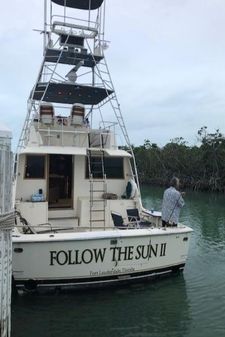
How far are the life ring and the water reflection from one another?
292cm

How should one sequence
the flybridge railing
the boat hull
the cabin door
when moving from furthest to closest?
the flybridge railing
the cabin door
the boat hull

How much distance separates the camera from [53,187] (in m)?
12.4

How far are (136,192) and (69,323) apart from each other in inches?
197

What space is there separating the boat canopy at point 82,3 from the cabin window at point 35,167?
198 inches

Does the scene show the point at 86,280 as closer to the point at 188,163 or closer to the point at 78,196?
the point at 78,196

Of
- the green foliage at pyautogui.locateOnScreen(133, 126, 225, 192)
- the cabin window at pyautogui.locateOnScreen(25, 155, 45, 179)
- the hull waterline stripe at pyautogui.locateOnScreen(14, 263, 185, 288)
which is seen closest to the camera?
the hull waterline stripe at pyautogui.locateOnScreen(14, 263, 185, 288)

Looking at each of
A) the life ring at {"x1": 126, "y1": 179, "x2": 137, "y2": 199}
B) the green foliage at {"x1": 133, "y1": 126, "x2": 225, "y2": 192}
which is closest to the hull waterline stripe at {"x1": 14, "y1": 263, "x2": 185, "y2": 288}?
the life ring at {"x1": 126, "y1": 179, "x2": 137, "y2": 199}

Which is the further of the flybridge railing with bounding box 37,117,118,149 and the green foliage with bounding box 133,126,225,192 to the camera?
the green foliage with bounding box 133,126,225,192

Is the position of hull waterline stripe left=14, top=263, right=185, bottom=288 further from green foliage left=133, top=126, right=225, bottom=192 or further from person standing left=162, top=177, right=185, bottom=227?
green foliage left=133, top=126, right=225, bottom=192

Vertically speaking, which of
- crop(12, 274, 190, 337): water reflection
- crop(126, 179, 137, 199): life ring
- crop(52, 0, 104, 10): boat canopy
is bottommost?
crop(12, 274, 190, 337): water reflection

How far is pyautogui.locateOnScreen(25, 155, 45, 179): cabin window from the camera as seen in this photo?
11.9 m

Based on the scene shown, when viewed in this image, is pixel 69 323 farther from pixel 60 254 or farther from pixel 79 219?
pixel 79 219

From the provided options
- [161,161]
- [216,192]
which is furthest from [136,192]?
[161,161]

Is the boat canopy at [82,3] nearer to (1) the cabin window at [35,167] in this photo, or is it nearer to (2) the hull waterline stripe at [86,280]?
(1) the cabin window at [35,167]
